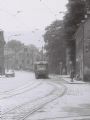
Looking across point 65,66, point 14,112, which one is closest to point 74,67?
point 65,66

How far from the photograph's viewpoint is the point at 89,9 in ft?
278

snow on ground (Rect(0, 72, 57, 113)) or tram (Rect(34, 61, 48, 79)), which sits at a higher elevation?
tram (Rect(34, 61, 48, 79))

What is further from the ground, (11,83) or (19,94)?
(19,94)

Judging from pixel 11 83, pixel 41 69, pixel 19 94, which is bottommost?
pixel 11 83

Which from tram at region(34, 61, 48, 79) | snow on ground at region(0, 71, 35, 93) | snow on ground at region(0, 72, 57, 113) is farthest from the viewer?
tram at region(34, 61, 48, 79)

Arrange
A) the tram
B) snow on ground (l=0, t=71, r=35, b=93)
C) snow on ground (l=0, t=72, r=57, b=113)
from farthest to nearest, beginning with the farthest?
the tram → snow on ground (l=0, t=71, r=35, b=93) → snow on ground (l=0, t=72, r=57, b=113)

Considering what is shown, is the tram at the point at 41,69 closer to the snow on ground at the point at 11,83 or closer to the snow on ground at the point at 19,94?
the snow on ground at the point at 11,83

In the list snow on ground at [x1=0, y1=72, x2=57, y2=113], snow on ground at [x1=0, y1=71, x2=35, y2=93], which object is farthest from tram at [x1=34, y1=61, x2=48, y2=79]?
snow on ground at [x1=0, y1=72, x2=57, y2=113]

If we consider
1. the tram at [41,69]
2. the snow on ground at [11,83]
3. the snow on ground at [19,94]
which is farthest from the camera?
the tram at [41,69]

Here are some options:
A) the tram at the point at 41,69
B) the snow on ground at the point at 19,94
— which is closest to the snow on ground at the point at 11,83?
the snow on ground at the point at 19,94

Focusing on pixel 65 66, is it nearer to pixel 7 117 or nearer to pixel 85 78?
pixel 85 78

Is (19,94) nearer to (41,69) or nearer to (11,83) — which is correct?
(11,83)

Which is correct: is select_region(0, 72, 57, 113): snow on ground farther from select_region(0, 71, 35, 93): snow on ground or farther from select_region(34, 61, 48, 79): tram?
select_region(34, 61, 48, 79): tram

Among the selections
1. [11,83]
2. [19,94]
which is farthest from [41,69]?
[19,94]
